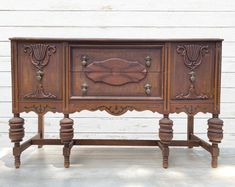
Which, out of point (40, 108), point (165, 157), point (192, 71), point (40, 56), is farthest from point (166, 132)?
point (40, 56)

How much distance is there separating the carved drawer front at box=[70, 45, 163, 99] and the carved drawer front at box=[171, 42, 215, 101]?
9cm

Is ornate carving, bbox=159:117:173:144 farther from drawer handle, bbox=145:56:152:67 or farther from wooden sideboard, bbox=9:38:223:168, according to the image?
drawer handle, bbox=145:56:152:67

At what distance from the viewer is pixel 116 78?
1722mm

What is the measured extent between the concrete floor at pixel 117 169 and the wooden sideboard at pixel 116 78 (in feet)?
0.49

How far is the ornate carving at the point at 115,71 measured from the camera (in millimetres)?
1715

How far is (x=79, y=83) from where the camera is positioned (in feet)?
5.70

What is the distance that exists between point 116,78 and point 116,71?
0.14ft

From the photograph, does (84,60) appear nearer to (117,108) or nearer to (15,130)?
(117,108)

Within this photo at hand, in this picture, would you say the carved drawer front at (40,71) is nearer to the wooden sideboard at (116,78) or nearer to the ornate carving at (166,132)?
the wooden sideboard at (116,78)

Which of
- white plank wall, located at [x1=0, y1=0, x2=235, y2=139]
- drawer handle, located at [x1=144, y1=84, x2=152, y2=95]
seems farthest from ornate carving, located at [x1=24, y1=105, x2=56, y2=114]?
white plank wall, located at [x1=0, y1=0, x2=235, y2=139]

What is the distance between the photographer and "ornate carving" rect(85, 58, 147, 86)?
1.71m
